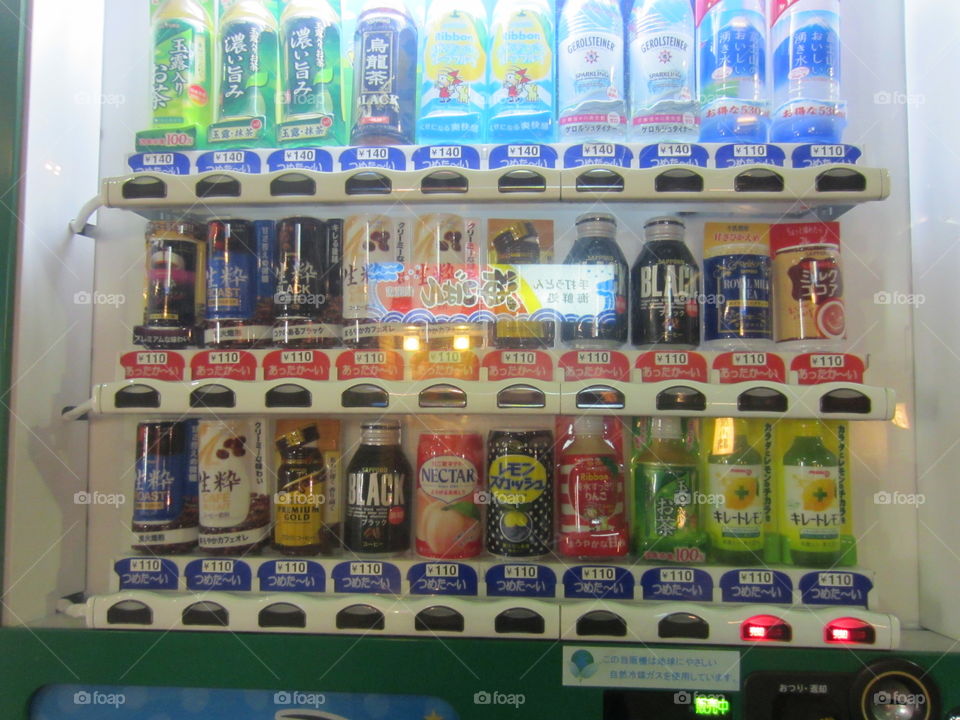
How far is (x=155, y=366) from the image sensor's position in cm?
158

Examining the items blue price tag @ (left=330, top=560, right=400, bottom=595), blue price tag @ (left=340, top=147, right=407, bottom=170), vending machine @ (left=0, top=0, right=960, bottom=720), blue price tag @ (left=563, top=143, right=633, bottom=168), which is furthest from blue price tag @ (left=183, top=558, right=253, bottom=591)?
blue price tag @ (left=563, top=143, right=633, bottom=168)

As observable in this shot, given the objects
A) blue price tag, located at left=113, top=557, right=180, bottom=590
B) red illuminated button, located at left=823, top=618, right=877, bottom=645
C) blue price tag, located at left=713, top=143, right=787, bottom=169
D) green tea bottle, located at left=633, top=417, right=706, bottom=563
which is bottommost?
red illuminated button, located at left=823, top=618, right=877, bottom=645

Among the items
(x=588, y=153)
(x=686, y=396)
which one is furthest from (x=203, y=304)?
(x=686, y=396)

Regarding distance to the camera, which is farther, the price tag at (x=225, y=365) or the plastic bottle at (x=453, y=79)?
the plastic bottle at (x=453, y=79)

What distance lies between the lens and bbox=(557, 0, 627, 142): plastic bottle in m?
1.68

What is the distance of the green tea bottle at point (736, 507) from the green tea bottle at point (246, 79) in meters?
1.47

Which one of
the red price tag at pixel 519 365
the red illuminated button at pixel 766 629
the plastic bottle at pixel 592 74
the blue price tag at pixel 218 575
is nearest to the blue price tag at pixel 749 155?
the plastic bottle at pixel 592 74

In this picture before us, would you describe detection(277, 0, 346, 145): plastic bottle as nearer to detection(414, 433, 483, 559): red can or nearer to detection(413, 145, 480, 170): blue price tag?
detection(413, 145, 480, 170): blue price tag

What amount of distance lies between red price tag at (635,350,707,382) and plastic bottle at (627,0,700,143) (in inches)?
22.3

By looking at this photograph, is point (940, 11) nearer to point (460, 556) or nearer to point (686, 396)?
point (686, 396)

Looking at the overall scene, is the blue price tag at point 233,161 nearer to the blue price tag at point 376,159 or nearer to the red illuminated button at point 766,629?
the blue price tag at point 376,159

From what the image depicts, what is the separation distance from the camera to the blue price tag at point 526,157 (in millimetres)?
1607

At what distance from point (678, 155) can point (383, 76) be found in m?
0.78

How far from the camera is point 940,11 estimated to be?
1.63m
